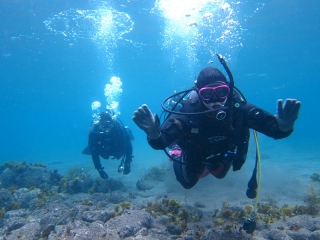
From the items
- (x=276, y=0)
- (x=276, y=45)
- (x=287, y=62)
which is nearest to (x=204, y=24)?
(x=276, y=0)

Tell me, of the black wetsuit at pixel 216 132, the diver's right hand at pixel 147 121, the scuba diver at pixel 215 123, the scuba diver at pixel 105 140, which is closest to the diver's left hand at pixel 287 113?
the scuba diver at pixel 215 123

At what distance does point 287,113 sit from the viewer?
13.5 feet

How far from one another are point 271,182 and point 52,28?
2339 centimetres

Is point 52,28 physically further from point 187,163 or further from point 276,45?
point 276,45

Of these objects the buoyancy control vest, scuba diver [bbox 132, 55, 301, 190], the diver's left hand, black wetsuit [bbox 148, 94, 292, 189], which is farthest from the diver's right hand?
the diver's left hand

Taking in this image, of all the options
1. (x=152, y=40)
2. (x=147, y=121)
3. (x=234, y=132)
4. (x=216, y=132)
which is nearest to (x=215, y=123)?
(x=216, y=132)

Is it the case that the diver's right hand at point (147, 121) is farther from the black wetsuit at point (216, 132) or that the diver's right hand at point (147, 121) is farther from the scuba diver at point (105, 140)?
the scuba diver at point (105, 140)

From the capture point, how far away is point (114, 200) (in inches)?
364

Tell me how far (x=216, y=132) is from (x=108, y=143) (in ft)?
22.6

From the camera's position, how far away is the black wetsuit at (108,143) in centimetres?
1038

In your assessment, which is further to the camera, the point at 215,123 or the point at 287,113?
the point at 215,123

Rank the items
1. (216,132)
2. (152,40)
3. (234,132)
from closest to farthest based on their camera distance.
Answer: (234,132) < (216,132) < (152,40)

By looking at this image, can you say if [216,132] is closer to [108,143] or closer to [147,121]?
[147,121]

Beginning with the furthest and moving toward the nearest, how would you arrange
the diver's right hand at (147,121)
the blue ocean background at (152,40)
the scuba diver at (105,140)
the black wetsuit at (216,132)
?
the blue ocean background at (152,40), the scuba diver at (105,140), the black wetsuit at (216,132), the diver's right hand at (147,121)
